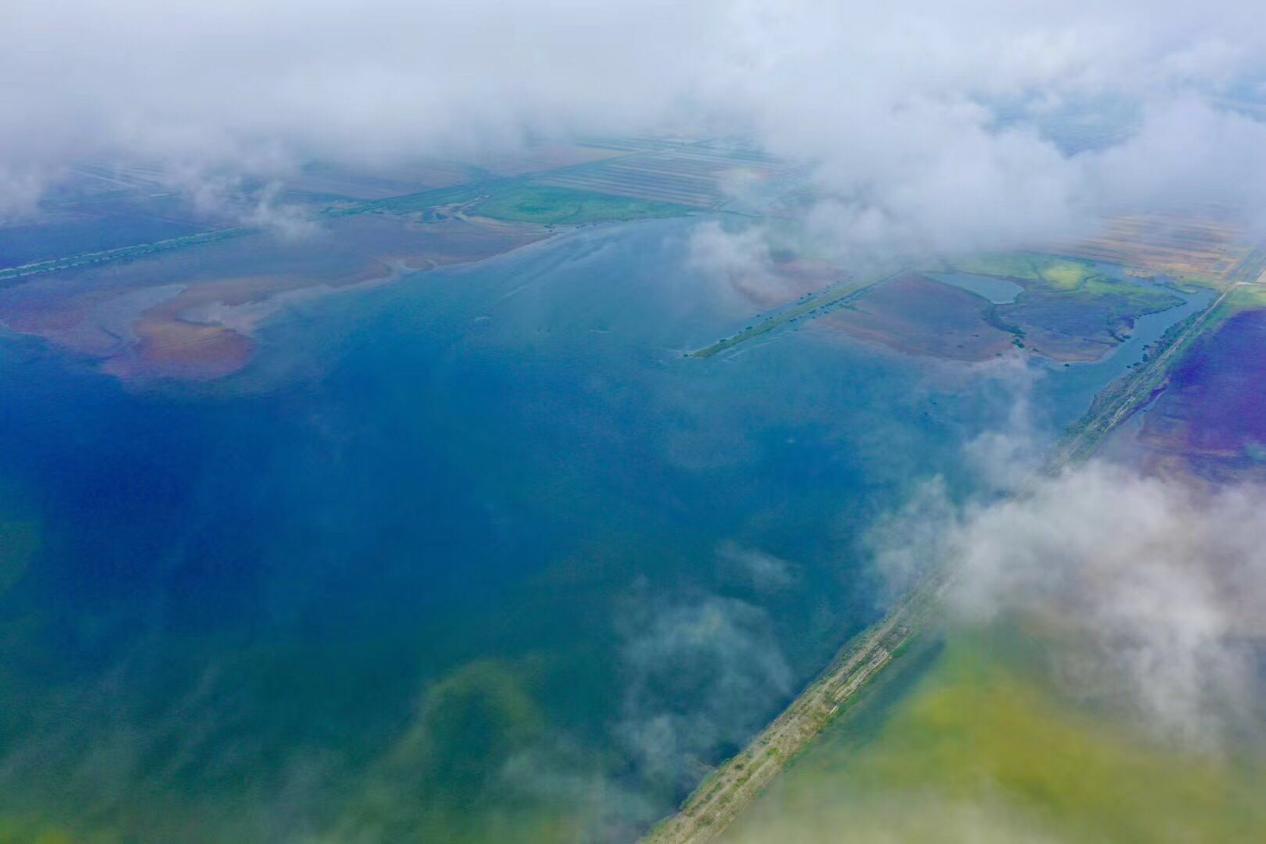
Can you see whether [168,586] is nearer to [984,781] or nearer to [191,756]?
[191,756]

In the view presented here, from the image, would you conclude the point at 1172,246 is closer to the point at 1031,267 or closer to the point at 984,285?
the point at 1031,267

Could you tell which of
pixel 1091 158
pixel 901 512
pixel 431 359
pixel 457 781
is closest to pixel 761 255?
pixel 431 359

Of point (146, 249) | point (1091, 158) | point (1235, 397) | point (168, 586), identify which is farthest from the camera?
point (1091, 158)

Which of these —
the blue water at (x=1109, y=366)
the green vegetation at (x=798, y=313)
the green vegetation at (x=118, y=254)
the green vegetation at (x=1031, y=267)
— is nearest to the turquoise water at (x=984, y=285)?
the green vegetation at (x=1031, y=267)

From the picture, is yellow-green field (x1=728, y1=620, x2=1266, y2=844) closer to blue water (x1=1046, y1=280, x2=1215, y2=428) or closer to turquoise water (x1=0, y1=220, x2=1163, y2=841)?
turquoise water (x1=0, y1=220, x2=1163, y2=841)

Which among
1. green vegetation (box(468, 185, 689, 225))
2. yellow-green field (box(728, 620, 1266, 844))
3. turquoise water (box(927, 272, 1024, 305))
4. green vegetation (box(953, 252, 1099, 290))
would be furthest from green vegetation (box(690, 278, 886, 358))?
yellow-green field (box(728, 620, 1266, 844))
